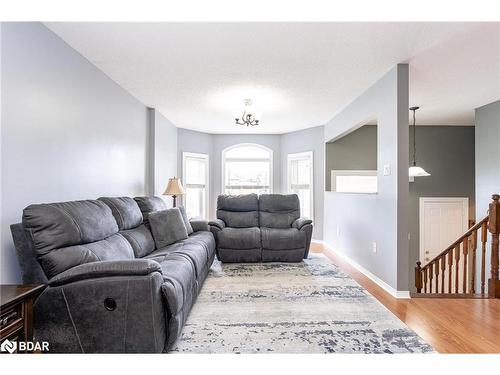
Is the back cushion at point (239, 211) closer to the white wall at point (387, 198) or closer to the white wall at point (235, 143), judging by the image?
the white wall at point (387, 198)

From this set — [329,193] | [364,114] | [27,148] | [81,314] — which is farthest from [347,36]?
[329,193]

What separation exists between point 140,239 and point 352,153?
14.5 ft

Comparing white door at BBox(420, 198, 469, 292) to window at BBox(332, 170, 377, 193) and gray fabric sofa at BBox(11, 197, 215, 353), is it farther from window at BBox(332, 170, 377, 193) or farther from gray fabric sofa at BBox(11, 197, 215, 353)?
gray fabric sofa at BBox(11, 197, 215, 353)

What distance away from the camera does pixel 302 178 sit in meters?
6.49

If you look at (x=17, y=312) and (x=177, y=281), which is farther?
(x=177, y=281)

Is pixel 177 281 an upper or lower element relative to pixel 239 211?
lower

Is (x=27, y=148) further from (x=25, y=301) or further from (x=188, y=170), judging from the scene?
(x=188, y=170)

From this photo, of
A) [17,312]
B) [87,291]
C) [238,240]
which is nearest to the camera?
[17,312]

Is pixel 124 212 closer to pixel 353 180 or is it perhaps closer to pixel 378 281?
pixel 378 281

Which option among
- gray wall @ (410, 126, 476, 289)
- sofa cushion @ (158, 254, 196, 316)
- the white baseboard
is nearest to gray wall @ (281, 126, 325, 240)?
the white baseboard

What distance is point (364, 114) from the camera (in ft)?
12.9

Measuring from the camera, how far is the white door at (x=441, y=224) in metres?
5.71

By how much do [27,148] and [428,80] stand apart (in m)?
4.20

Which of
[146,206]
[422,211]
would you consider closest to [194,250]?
[146,206]
